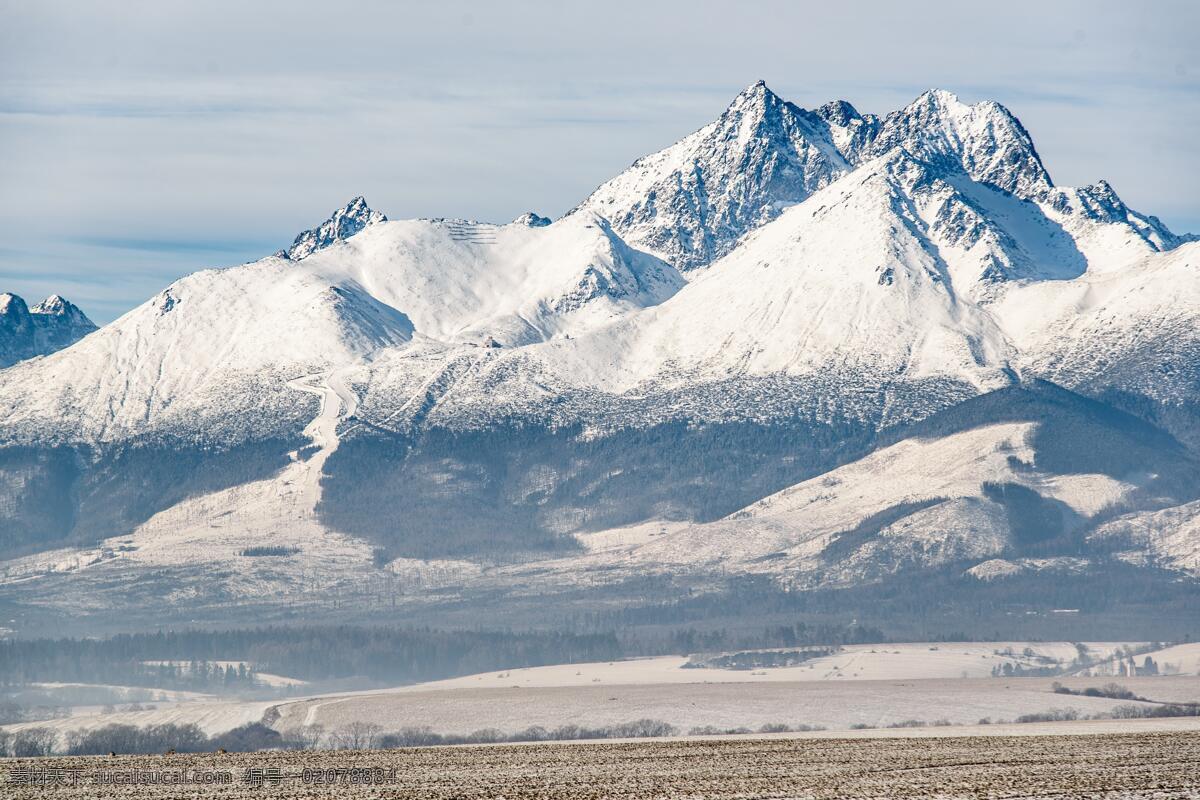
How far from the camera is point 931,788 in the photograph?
465 ft

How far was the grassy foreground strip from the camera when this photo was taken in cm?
14288

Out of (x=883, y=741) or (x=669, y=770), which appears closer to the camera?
(x=669, y=770)

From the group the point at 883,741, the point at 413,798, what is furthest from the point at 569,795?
the point at 883,741

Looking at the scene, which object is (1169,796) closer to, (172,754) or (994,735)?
(994,735)

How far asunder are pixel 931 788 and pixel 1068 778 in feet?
40.7

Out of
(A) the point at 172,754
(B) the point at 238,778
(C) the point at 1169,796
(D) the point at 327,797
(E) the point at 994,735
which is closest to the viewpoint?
(C) the point at 1169,796

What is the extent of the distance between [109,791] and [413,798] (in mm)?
25656

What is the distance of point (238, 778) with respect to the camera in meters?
158

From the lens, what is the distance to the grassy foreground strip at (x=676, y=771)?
14288cm

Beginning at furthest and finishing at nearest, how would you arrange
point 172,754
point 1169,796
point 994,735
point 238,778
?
1. point 994,735
2. point 172,754
3. point 238,778
4. point 1169,796

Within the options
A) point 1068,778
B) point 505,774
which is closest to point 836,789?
point 1068,778

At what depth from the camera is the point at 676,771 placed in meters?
159

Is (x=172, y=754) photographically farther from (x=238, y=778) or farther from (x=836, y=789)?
(x=836, y=789)

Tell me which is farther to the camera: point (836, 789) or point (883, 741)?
point (883, 741)
